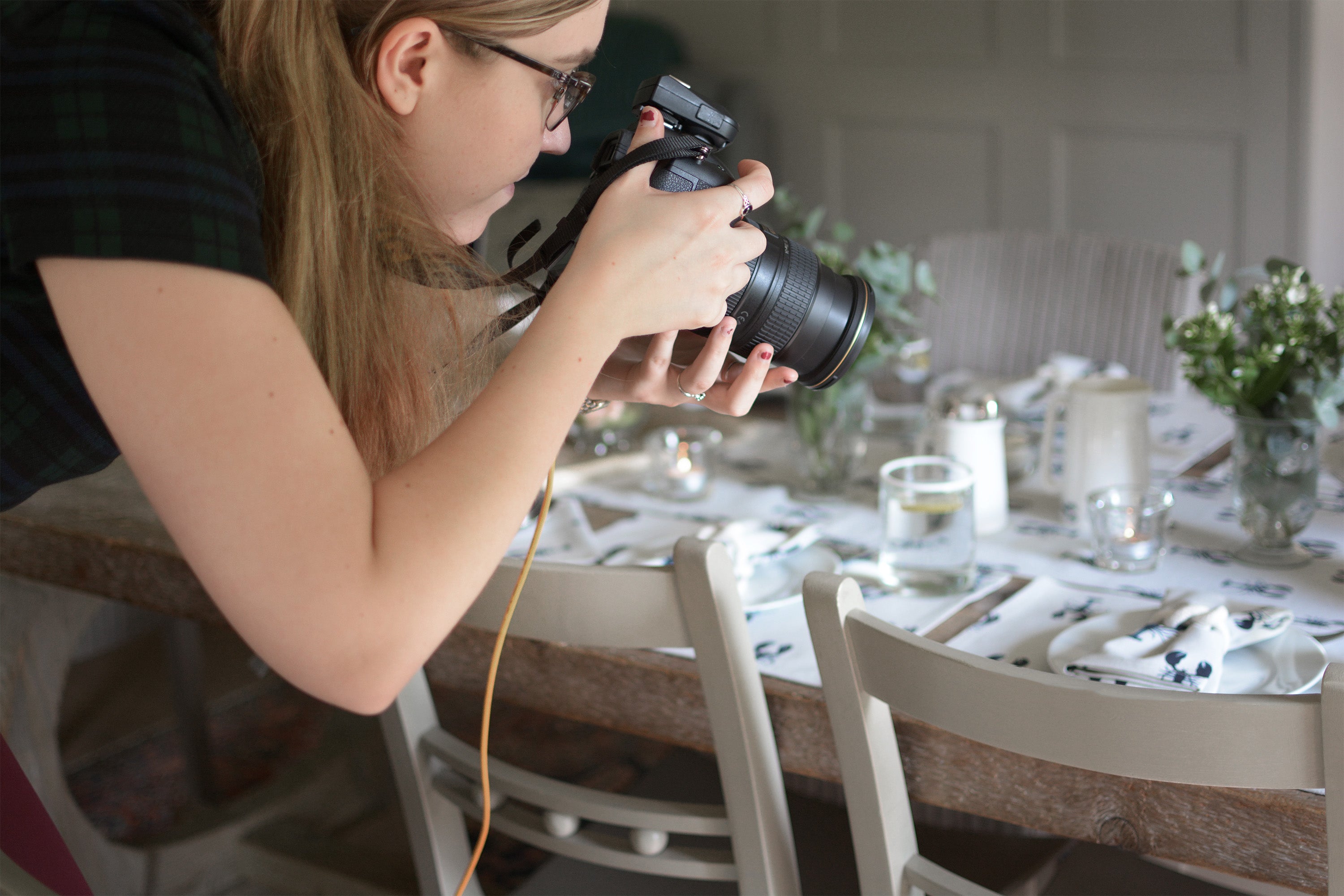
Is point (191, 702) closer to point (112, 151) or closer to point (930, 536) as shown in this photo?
point (930, 536)

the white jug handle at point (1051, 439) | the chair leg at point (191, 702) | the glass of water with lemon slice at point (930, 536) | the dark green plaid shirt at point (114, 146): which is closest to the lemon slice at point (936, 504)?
the glass of water with lemon slice at point (930, 536)

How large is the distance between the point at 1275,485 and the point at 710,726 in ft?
1.92

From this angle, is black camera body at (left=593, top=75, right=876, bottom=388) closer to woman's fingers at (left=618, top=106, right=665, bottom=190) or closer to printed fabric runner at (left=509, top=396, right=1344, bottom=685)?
woman's fingers at (left=618, top=106, right=665, bottom=190)

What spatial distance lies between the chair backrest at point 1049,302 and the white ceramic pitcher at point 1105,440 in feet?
2.33

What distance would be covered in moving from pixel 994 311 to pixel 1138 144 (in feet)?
4.30

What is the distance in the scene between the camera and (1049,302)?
2010 mm

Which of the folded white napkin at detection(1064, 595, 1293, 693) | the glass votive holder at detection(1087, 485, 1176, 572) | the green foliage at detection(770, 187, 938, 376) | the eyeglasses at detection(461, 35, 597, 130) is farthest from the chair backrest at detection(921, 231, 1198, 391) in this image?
the eyeglasses at detection(461, 35, 597, 130)

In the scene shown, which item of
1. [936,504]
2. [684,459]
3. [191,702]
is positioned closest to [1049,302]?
[684,459]

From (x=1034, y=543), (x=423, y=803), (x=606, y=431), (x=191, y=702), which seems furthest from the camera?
(x=191, y=702)

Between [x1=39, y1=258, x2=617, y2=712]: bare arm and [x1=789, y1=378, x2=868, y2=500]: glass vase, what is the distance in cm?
80

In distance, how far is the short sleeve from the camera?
1.67 feet

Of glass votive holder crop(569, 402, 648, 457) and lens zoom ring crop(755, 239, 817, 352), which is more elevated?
lens zoom ring crop(755, 239, 817, 352)

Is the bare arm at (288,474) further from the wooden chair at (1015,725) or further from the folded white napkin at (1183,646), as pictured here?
the folded white napkin at (1183,646)

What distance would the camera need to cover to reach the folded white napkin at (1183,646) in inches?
31.9
